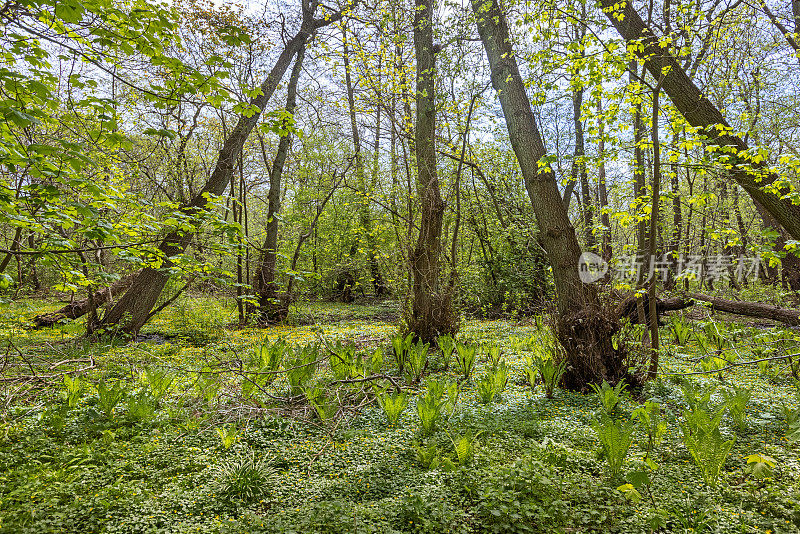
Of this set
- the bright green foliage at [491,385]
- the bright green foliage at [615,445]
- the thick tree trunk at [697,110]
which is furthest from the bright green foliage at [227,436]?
the thick tree trunk at [697,110]

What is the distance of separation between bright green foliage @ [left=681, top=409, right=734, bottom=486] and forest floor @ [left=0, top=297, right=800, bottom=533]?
83 millimetres

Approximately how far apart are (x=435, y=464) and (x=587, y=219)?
30.9 ft

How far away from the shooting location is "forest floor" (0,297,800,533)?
75.7 inches

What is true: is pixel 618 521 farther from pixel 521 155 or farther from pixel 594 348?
pixel 521 155

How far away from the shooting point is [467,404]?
361 cm

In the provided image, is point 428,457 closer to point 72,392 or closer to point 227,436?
point 227,436

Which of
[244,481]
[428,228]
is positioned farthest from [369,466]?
[428,228]

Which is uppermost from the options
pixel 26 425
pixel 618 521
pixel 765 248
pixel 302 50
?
pixel 302 50

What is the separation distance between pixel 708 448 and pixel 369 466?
6.75ft

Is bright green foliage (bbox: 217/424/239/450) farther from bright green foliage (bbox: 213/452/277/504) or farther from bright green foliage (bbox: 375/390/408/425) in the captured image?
bright green foliage (bbox: 375/390/408/425)

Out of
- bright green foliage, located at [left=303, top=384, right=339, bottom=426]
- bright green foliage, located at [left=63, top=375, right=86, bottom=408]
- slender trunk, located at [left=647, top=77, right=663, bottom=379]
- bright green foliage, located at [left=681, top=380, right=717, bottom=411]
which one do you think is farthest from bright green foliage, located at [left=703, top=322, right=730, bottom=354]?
bright green foliage, located at [left=63, top=375, right=86, bottom=408]

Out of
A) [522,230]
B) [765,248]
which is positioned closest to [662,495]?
[765,248]

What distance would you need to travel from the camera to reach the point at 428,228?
5.73 meters

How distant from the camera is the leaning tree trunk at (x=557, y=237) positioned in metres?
3.78
